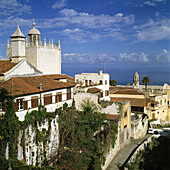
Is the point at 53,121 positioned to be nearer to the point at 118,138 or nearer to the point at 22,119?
the point at 22,119

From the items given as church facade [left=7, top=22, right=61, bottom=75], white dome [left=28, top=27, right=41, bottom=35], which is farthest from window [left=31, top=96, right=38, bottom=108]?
white dome [left=28, top=27, right=41, bottom=35]

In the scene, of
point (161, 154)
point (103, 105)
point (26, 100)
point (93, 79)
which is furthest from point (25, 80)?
point (161, 154)

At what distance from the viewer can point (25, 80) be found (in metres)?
24.6

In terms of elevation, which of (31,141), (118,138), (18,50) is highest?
(18,50)

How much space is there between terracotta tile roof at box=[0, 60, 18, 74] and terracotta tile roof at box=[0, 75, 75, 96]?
174cm

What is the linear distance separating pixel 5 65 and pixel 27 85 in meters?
4.93

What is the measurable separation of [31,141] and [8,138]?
290cm

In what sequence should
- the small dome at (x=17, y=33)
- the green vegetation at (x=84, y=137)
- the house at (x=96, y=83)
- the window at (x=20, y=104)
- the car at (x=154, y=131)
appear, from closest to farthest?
the window at (x=20, y=104) < the green vegetation at (x=84, y=137) < the small dome at (x=17, y=33) < the house at (x=96, y=83) < the car at (x=154, y=131)

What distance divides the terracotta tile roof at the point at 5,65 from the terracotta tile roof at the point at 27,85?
5.69 feet

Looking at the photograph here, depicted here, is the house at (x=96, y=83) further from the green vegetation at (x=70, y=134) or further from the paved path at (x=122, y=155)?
the paved path at (x=122, y=155)

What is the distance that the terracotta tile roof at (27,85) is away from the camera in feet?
68.9

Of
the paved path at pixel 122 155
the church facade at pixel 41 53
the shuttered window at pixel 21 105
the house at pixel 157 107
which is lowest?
the paved path at pixel 122 155

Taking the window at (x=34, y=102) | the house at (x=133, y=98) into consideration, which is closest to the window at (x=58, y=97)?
the window at (x=34, y=102)

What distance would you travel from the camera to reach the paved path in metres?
26.8
